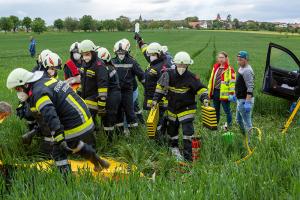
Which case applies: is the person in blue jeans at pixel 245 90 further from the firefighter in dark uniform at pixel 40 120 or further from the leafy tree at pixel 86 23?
the leafy tree at pixel 86 23

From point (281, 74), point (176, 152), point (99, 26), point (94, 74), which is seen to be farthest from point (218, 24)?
point (176, 152)

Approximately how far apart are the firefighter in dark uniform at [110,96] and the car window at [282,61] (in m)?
3.53

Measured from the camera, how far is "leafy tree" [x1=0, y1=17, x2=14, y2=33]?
121 meters

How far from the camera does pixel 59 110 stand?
520 centimetres

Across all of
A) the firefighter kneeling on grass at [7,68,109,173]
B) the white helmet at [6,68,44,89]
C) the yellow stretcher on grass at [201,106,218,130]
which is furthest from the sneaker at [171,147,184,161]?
the white helmet at [6,68,44,89]

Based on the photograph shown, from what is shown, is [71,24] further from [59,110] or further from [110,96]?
[59,110]

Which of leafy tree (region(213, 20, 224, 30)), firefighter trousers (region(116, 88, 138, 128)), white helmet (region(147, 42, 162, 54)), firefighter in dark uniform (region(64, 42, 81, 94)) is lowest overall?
leafy tree (region(213, 20, 224, 30))

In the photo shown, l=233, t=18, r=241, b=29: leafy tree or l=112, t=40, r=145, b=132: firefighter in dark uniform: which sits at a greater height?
l=112, t=40, r=145, b=132: firefighter in dark uniform

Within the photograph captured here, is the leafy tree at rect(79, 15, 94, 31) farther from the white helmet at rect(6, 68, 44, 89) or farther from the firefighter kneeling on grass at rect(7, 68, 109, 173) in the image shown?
the white helmet at rect(6, 68, 44, 89)

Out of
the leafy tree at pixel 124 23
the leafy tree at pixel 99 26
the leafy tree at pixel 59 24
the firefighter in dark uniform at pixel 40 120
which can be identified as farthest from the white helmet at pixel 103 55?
the leafy tree at pixel 59 24

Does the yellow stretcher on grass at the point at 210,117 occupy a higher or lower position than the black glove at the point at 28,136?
higher

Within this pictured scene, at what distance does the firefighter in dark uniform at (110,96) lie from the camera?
731cm

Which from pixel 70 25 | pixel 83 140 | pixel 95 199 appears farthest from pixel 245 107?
pixel 70 25

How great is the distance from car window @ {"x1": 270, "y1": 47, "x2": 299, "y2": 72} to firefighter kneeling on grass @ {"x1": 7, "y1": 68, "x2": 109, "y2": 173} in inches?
186
